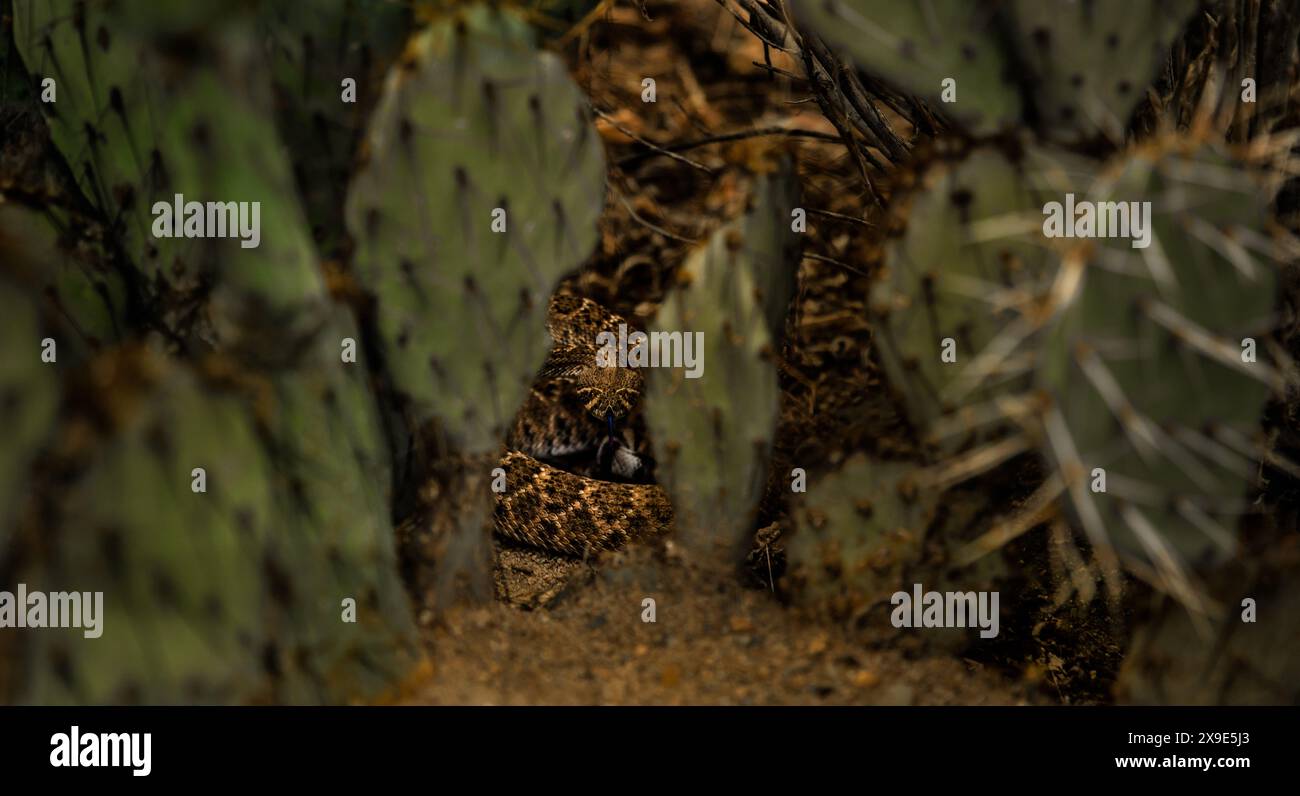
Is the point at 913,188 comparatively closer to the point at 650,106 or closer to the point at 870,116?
the point at 870,116

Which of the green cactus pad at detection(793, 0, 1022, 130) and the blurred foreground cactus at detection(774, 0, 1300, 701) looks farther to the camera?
the green cactus pad at detection(793, 0, 1022, 130)

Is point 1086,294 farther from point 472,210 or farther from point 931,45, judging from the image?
point 472,210

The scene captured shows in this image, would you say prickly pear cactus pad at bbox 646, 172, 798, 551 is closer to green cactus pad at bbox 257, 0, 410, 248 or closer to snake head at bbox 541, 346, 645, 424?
green cactus pad at bbox 257, 0, 410, 248

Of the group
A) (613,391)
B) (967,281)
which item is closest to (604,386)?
(613,391)

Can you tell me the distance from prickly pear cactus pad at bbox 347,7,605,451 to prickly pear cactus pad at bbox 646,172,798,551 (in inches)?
12.0

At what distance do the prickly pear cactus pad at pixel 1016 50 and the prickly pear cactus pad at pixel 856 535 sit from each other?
0.86 m

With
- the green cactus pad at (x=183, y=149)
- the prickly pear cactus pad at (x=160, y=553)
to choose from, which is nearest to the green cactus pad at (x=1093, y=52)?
the green cactus pad at (x=183, y=149)

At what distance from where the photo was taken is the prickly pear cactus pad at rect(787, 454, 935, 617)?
8.96ft

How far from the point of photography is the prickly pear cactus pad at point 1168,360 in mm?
2135

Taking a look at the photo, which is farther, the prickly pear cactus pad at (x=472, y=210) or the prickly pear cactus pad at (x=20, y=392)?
the prickly pear cactus pad at (x=472, y=210)

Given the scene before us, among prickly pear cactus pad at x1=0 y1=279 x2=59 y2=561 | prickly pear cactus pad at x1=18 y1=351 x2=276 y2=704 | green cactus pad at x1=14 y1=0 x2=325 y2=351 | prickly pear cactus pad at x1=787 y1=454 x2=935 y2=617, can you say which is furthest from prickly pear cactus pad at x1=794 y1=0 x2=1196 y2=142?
prickly pear cactus pad at x1=0 y1=279 x2=59 y2=561

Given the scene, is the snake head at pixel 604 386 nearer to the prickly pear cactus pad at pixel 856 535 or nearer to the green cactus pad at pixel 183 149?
the prickly pear cactus pad at pixel 856 535

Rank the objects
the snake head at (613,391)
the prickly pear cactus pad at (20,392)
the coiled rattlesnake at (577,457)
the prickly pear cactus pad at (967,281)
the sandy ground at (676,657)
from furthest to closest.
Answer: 1. the snake head at (613,391)
2. the coiled rattlesnake at (577,457)
3. the sandy ground at (676,657)
4. the prickly pear cactus pad at (967,281)
5. the prickly pear cactus pad at (20,392)

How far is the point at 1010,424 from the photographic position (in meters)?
2.48
